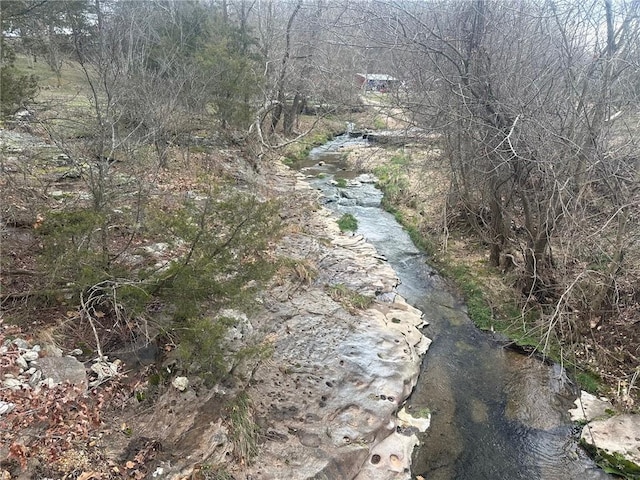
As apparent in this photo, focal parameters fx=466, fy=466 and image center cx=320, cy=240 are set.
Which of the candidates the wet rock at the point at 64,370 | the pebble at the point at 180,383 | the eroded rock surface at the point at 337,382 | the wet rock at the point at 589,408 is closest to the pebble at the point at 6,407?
the wet rock at the point at 64,370

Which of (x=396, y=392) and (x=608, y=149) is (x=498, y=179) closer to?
(x=608, y=149)

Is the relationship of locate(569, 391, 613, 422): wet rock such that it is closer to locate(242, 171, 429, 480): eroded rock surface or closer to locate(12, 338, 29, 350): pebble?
locate(242, 171, 429, 480): eroded rock surface

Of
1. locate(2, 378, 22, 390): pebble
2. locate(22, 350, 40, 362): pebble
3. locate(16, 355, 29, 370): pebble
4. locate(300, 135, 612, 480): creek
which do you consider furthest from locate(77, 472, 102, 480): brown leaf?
locate(300, 135, 612, 480): creek

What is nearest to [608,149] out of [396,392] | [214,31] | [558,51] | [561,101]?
[561,101]

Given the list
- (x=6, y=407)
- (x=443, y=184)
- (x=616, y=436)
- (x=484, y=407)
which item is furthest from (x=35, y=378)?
(x=443, y=184)

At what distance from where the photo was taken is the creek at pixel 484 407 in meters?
5.28

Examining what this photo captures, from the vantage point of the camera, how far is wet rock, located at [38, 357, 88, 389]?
4.45 metres

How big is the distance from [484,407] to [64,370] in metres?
5.07

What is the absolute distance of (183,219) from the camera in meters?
5.31

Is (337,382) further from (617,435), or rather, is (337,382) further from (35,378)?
(35,378)

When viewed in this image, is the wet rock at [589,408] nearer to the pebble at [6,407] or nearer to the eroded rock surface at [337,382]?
the eroded rock surface at [337,382]

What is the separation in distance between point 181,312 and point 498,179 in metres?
6.28

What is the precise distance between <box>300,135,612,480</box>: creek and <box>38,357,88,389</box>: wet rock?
12.0 ft

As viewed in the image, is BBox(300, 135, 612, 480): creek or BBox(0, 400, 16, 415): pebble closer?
BBox(0, 400, 16, 415): pebble
